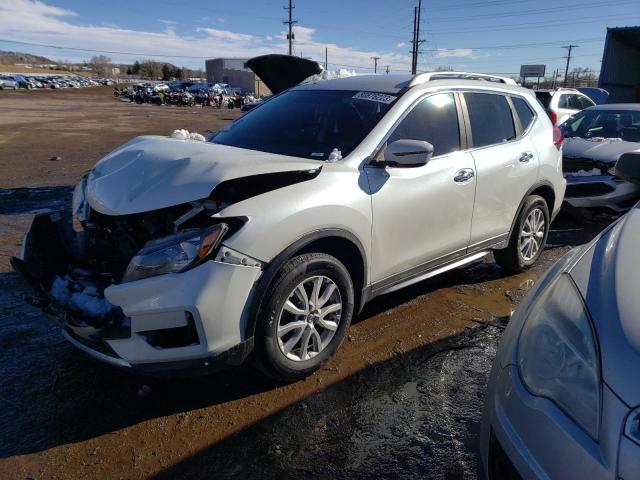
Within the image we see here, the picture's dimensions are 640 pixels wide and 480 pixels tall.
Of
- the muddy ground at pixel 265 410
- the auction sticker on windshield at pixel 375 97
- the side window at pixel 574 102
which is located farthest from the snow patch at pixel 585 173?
the side window at pixel 574 102

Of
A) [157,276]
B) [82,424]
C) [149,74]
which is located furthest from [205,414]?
[149,74]

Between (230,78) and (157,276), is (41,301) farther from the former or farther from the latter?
(230,78)

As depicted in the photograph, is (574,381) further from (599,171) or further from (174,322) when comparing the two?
(599,171)

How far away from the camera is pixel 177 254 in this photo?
2496 millimetres

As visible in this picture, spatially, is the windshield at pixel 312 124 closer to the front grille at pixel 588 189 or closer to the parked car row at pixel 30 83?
the front grille at pixel 588 189

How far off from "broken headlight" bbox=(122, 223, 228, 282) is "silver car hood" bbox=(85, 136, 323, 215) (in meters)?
0.22

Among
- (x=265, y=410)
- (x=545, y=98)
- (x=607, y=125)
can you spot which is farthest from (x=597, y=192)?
(x=545, y=98)

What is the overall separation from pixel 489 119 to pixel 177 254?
121 inches

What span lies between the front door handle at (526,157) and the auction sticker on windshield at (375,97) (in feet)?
5.27

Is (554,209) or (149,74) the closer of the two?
(554,209)

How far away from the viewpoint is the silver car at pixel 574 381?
1.29m

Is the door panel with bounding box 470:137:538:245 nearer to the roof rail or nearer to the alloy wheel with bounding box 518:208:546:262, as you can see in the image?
the alloy wheel with bounding box 518:208:546:262

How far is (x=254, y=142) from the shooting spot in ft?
12.2

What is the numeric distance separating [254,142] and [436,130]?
138cm
